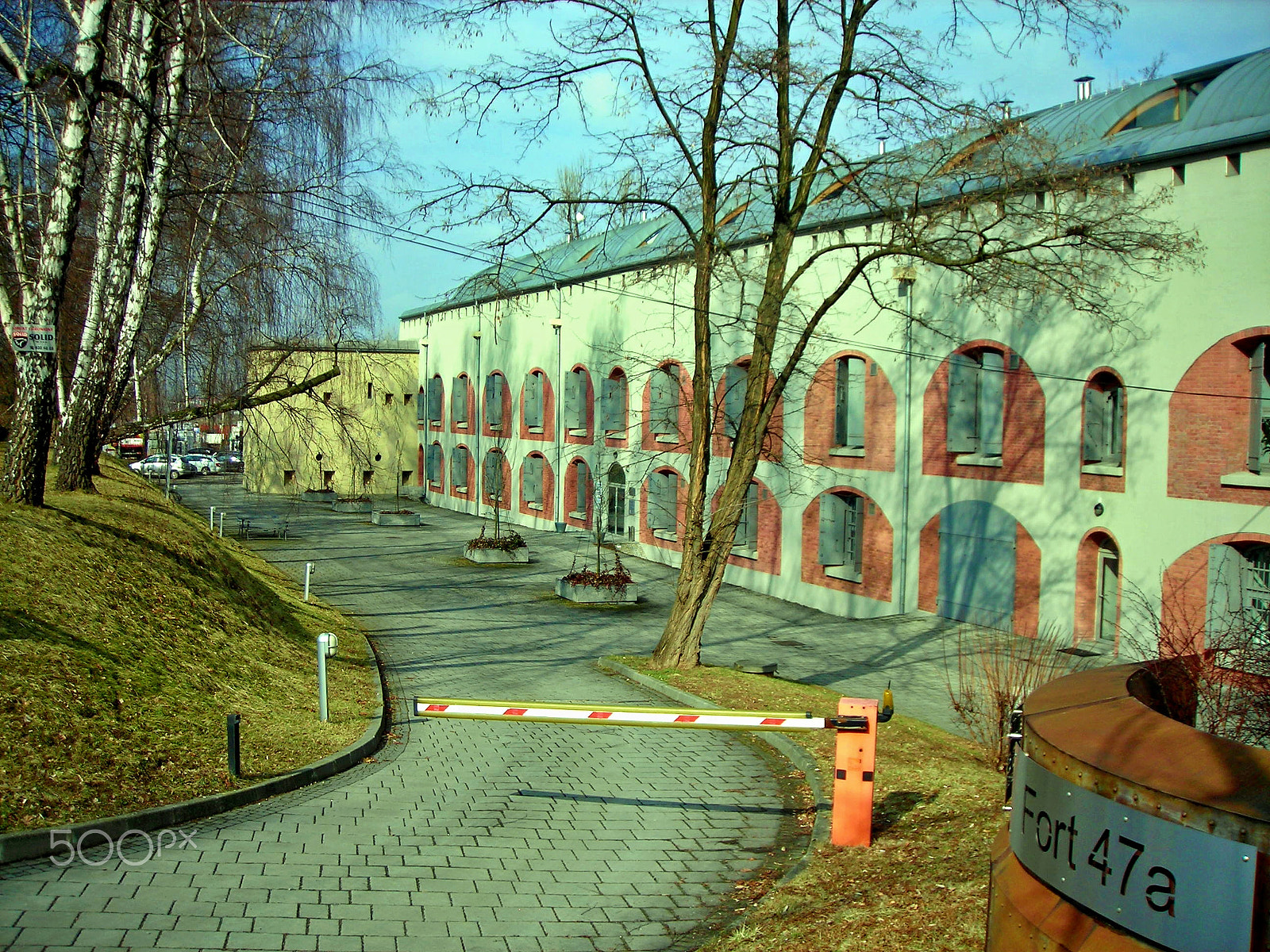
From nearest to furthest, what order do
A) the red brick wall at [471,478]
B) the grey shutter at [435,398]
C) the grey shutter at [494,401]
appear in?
1. the grey shutter at [494,401]
2. the red brick wall at [471,478]
3. the grey shutter at [435,398]

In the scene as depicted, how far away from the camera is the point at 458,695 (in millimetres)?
12875

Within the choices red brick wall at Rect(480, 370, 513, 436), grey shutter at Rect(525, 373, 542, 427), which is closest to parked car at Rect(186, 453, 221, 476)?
red brick wall at Rect(480, 370, 513, 436)

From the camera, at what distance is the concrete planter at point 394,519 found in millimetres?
39750

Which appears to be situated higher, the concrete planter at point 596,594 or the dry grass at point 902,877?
the dry grass at point 902,877

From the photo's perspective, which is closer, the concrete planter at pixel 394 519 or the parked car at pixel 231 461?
the concrete planter at pixel 394 519

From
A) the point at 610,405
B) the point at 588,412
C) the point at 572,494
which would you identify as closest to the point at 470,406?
the point at 572,494

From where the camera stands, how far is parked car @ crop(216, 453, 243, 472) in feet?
200

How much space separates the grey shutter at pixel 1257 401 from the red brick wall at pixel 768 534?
12.2 meters

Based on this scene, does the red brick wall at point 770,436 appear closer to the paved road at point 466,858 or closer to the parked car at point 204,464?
the paved road at point 466,858

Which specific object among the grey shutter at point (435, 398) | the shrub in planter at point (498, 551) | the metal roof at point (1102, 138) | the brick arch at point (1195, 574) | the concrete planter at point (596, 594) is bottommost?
the concrete planter at point (596, 594)

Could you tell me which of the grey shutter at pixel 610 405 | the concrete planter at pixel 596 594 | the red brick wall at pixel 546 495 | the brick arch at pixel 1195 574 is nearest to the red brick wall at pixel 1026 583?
the brick arch at pixel 1195 574

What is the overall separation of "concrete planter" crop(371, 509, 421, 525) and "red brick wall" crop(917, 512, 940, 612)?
23.4 metres

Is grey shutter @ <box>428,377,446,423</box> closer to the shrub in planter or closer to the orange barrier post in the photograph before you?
the shrub in planter

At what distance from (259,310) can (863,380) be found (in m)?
13.2
